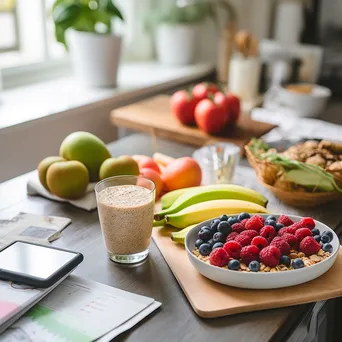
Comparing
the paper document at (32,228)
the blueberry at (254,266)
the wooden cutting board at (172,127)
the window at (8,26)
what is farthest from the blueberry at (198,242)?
the window at (8,26)

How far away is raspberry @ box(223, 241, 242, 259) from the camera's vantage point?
81cm

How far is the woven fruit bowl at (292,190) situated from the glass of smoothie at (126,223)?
1.09ft

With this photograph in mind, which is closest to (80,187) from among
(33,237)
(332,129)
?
(33,237)

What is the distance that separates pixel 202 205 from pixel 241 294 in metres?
0.25

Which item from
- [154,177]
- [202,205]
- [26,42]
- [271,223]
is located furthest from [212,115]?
[26,42]

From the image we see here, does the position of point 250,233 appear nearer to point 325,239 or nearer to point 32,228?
point 325,239

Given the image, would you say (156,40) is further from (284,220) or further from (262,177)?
(284,220)

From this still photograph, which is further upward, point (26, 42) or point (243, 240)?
point (26, 42)

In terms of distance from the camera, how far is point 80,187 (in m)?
1.09

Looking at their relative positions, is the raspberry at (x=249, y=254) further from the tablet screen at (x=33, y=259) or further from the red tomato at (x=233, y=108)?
the red tomato at (x=233, y=108)

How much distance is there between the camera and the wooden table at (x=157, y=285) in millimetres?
703

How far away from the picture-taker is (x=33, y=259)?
80 centimetres

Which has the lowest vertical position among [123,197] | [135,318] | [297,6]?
[135,318]

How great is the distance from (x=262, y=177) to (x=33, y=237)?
0.51m
